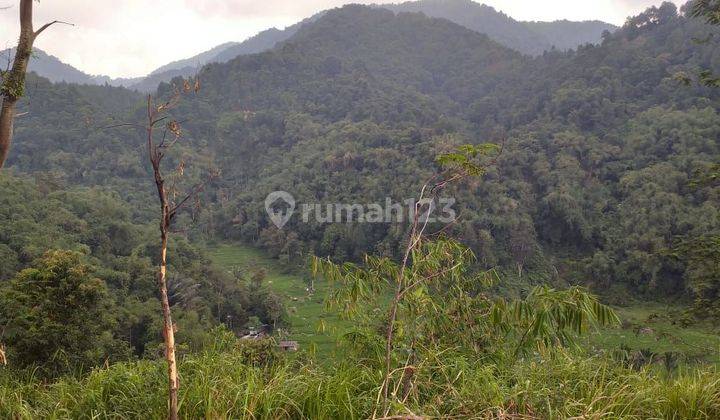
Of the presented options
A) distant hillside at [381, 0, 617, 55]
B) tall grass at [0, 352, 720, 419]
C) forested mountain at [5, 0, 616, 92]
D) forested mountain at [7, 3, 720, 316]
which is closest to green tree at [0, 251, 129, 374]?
tall grass at [0, 352, 720, 419]

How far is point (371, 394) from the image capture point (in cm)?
227

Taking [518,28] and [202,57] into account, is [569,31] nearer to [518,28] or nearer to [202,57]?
[518,28]

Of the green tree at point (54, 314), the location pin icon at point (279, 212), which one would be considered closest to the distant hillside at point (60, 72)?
the location pin icon at point (279, 212)

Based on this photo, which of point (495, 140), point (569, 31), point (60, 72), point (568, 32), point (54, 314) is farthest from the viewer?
point (568, 32)

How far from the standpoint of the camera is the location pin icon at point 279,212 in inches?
1639

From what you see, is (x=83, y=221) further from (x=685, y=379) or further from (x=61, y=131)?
(x=61, y=131)

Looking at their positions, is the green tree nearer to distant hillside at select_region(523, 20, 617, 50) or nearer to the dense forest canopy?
the dense forest canopy

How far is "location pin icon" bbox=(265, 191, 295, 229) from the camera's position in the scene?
41.6m

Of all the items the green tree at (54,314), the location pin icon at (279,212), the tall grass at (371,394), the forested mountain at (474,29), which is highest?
the forested mountain at (474,29)

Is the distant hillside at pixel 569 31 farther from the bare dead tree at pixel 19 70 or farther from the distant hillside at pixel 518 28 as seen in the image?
the bare dead tree at pixel 19 70

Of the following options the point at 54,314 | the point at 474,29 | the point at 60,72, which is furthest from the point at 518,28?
the point at 54,314

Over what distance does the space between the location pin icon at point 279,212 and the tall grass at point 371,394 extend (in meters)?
38.5

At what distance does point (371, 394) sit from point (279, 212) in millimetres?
40745

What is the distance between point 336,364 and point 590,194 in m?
37.5
